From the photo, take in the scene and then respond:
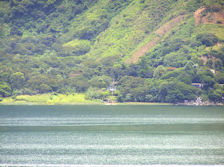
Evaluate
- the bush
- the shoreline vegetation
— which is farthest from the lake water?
the bush

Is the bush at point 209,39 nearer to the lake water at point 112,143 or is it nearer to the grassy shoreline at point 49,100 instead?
the grassy shoreline at point 49,100

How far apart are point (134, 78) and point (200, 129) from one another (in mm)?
106132

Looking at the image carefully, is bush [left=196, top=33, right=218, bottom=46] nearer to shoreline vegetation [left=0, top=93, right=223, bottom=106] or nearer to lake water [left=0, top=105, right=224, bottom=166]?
shoreline vegetation [left=0, top=93, right=223, bottom=106]

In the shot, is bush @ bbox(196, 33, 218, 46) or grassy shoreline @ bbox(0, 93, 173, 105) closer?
grassy shoreline @ bbox(0, 93, 173, 105)

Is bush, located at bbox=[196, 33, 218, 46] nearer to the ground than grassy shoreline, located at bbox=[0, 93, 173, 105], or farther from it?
farther from it

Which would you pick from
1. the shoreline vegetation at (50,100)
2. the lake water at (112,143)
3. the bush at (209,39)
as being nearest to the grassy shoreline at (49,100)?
the shoreline vegetation at (50,100)

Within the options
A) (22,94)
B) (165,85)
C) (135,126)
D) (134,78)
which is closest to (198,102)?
(165,85)

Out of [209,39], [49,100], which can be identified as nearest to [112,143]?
[49,100]

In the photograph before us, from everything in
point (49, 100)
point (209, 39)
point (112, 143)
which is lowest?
point (112, 143)

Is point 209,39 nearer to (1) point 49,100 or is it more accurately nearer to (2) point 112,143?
(1) point 49,100

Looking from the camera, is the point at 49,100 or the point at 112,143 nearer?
the point at 112,143

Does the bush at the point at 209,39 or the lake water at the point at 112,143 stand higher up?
the bush at the point at 209,39

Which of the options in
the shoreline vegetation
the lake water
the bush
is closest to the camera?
the lake water

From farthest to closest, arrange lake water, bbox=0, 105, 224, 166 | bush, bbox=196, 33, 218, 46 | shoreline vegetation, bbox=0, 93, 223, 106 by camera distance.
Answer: bush, bbox=196, 33, 218, 46, shoreline vegetation, bbox=0, 93, 223, 106, lake water, bbox=0, 105, 224, 166
